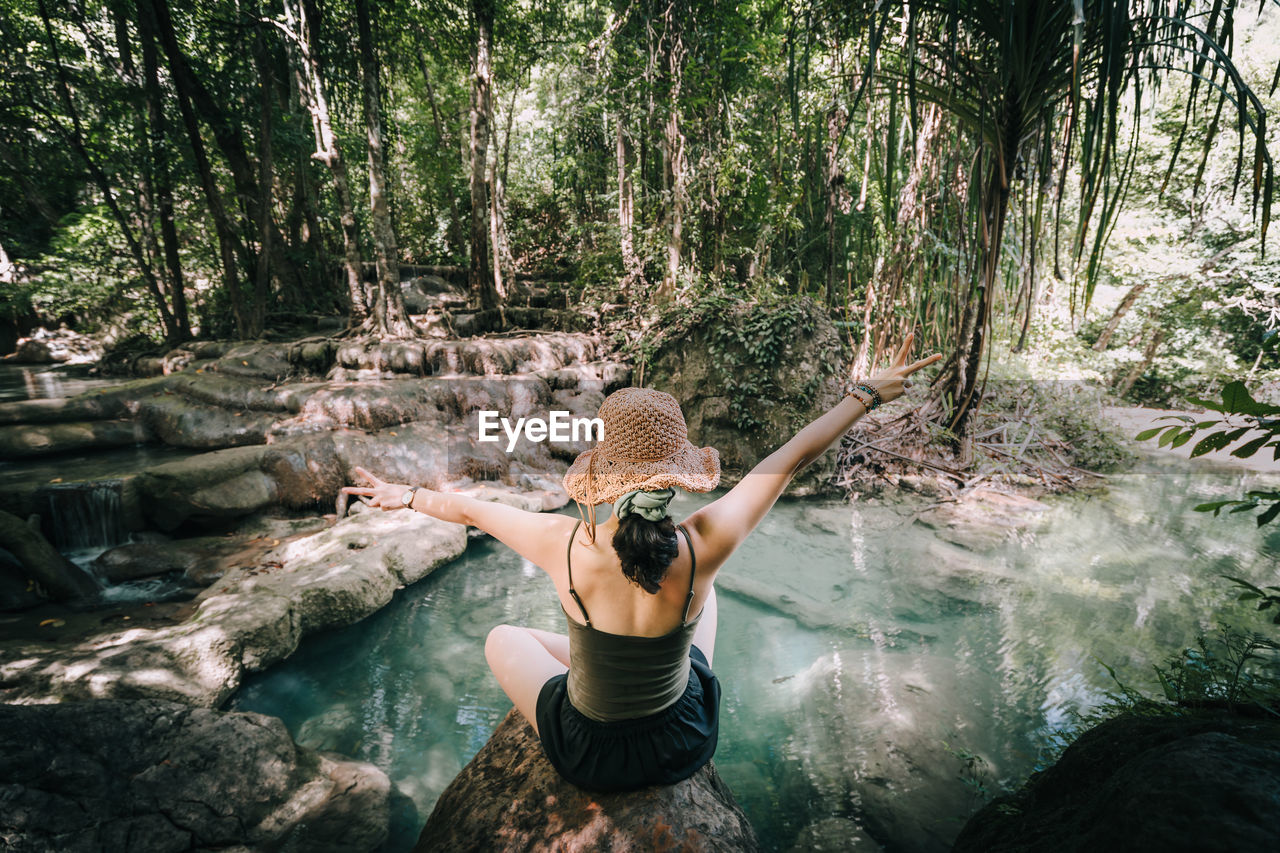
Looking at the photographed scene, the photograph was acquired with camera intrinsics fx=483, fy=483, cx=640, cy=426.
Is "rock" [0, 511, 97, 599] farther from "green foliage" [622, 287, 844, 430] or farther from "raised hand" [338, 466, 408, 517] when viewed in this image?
"green foliage" [622, 287, 844, 430]

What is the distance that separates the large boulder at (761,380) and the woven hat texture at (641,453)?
212 inches

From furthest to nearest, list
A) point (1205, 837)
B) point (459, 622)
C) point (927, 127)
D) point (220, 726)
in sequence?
point (927, 127) < point (459, 622) < point (220, 726) < point (1205, 837)

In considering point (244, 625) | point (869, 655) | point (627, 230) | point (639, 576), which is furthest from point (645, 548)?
point (627, 230)

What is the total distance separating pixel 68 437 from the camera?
581 cm

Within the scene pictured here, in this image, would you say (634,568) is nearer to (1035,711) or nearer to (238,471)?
(1035,711)

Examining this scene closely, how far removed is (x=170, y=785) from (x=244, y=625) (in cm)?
136

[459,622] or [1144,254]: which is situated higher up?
[1144,254]

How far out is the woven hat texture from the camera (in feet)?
4.72

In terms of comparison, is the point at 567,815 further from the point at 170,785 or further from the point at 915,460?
the point at 915,460

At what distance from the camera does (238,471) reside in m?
5.48

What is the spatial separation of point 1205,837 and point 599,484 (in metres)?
1.38

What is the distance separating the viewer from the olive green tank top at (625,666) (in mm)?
1482

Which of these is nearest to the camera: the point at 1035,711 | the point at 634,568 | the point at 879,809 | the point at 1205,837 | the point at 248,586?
the point at 1205,837

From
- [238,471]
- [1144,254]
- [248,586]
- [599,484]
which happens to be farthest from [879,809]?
[1144,254]
